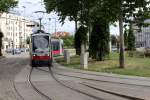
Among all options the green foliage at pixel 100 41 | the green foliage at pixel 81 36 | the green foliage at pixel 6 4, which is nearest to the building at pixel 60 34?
the green foliage at pixel 6 4

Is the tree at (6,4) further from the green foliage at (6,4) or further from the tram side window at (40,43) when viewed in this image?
the tram side window at (40,43)

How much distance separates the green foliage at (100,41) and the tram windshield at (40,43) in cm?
438

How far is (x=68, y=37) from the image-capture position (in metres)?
188

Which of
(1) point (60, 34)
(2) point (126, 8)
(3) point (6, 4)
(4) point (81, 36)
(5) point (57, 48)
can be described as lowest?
(5) point (57, 48)

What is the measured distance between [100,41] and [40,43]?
572 cm

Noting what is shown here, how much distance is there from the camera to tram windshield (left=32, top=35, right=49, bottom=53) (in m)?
45.9

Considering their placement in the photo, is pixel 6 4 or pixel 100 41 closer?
pixel 100 41

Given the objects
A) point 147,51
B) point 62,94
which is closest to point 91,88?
point 62,94

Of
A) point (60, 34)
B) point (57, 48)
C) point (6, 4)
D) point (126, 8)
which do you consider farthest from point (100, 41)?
point (60, 34)

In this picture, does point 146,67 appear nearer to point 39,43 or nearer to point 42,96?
point 39,43

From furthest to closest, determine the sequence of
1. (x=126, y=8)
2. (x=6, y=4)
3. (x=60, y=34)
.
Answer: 1. (x=60, y=34)
2. (x=6, y=4)
3. (x=126, y=8)

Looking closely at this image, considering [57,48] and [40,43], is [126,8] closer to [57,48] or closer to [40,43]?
[40,43]

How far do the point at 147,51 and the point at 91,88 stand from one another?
36728 mm

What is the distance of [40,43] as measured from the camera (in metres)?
46.2
